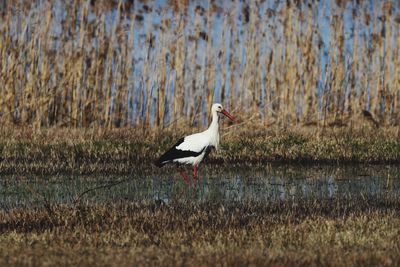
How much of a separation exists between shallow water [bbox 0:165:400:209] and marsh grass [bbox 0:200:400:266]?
29.7 inches

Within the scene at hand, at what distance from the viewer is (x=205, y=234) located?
598 centimetres

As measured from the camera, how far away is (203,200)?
323 inches

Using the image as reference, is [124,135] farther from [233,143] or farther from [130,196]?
[130,196]

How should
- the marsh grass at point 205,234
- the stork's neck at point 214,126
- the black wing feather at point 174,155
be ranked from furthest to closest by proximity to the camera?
the stork's neck at point 214,126, the black wing feather at point 174,155, the marsh grass at point 205,234

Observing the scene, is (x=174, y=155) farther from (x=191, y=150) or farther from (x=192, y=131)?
(x=192, y=131)

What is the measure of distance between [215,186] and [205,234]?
350 cm

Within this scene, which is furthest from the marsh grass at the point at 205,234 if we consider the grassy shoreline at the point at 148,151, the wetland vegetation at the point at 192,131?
the grassy shoreline at the point at 148,151

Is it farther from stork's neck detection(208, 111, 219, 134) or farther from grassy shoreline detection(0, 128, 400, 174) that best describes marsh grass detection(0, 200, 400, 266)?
grassy shoreline detection(0, 128, 400, 174)

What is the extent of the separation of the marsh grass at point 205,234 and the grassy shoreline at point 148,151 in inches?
148

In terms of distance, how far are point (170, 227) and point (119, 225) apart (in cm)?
44

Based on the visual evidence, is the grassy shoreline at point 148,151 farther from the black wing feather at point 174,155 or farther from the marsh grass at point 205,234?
the marsh grass at point 205,234

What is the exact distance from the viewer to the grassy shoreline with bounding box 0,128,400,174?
11297 millimetres

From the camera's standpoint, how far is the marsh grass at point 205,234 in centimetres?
498

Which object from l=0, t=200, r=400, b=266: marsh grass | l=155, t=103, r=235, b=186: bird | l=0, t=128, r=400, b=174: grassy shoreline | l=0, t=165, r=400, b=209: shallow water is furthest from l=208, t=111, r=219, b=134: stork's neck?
l=0, t=200, r=400, b=266: marsh grass
